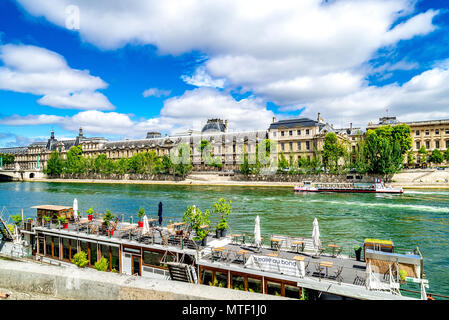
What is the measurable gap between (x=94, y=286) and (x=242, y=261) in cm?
884

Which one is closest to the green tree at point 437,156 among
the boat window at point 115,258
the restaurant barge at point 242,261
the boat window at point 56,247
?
the restaurant barge at point 242,261

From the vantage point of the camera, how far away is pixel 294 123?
100 meters

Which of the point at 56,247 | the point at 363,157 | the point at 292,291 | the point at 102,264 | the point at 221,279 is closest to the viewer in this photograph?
the point at 292,291

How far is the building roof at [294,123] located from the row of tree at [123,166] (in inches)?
1249

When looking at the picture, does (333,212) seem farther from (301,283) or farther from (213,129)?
(213,129)

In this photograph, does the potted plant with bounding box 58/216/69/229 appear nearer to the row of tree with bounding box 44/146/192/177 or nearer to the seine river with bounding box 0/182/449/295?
the seine river with bounding box 0/182/449/295

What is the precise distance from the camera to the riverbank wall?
445 centimetres

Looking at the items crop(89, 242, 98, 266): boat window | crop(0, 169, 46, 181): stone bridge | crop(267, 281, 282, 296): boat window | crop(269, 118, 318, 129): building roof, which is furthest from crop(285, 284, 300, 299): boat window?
crop(0, 169, 46, 181): stone bridge

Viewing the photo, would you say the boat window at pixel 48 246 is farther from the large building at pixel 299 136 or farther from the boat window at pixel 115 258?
the large building at pixel 299 136

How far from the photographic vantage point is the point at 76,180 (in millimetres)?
113625

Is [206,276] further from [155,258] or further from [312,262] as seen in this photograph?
[312,262]

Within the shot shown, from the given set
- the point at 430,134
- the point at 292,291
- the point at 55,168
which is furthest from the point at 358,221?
the point at 55,168

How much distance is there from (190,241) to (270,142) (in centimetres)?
8785

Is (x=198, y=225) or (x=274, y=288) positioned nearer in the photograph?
(x=274, y=288)
